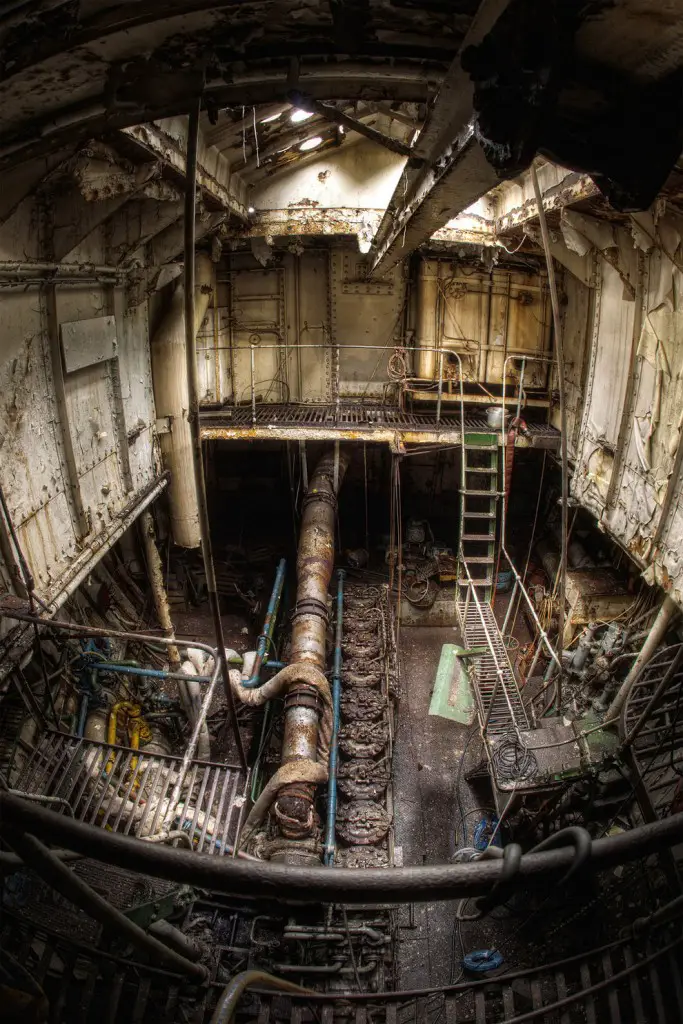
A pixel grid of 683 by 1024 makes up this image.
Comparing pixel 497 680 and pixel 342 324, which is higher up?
pixel 342 324

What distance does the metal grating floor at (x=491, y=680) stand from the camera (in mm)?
8438

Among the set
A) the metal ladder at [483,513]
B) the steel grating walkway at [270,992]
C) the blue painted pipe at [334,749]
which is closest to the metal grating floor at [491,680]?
the metal ladder at [483,513]

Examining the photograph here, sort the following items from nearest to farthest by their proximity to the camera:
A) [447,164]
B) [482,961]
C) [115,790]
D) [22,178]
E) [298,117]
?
[447,164] → [22,178] → [115,790] → [482,961] → [298,117]

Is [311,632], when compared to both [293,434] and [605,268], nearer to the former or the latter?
[293,434]

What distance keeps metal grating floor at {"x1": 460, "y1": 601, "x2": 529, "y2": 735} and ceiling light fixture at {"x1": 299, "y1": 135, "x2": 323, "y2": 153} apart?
8.43 m

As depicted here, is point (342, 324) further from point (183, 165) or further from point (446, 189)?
point (446, 189)

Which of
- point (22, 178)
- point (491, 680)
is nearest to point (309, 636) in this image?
point (491, 680)

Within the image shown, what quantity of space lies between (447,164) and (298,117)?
20.8 feet

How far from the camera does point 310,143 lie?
32.9 ft

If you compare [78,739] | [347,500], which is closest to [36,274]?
[78,739]

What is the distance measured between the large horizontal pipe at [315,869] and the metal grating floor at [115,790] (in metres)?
4.00

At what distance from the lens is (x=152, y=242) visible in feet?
27.2

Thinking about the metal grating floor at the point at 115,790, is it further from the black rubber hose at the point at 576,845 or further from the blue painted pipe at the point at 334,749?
the black rubber hose at the point at 576,845

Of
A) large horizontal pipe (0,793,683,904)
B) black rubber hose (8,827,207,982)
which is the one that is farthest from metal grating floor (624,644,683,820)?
black rubber hose (8,827,207,982)
